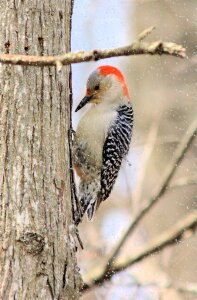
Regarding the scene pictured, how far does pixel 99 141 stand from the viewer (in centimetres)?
475

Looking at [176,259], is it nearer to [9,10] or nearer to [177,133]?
[177,133]

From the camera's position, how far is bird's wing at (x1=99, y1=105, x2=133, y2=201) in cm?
474

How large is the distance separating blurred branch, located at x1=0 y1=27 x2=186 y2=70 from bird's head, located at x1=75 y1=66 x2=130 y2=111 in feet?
7.76

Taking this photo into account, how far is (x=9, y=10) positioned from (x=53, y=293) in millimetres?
1191

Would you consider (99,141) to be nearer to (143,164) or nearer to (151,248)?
(143,164)

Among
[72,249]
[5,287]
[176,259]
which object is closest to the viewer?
[5,287]

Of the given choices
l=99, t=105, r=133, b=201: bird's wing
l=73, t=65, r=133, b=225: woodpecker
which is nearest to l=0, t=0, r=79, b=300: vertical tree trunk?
l=73, t=65, r=133, b=225: woodpecker

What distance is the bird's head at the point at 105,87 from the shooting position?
4797 millimetres

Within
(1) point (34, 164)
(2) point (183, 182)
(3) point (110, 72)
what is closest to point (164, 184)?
(2) point (183, 182)

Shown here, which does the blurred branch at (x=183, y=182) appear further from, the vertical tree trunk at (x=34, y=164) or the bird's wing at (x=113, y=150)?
the vertical tree trunk at (x=34, y=164)

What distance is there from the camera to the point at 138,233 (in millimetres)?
5953

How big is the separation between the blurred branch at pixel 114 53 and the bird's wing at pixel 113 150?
2390mm

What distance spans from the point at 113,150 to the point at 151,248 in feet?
2.30

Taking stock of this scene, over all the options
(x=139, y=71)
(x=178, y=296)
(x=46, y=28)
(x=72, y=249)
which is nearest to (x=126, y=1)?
(x=139, y=71)
